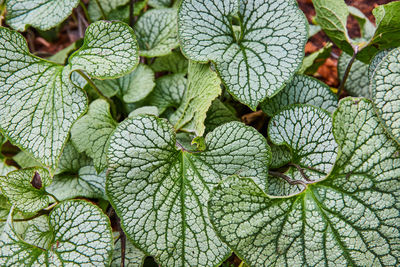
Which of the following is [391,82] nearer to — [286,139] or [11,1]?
[286,139]

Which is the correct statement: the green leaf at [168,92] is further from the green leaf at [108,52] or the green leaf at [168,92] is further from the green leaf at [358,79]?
the green leaf at [358,79]

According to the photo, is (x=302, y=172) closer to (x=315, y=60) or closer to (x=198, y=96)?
(x=198, y=96)

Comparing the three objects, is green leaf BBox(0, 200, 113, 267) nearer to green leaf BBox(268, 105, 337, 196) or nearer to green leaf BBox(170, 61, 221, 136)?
green leaf BBox(170, 61, 221, 136)

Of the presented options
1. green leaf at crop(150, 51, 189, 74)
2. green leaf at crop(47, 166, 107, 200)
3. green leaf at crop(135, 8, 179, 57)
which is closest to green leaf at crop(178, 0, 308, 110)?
green leaf at crop(135, 8, 179, 57)

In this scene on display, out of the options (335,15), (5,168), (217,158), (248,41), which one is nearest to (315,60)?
(335,15)

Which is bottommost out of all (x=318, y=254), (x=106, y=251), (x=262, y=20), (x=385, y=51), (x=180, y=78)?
(x=106, y=251)

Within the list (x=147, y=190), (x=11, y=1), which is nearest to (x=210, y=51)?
(x=147, y=190)

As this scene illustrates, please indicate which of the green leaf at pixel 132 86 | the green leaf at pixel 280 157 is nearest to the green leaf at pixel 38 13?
the green leaf at pixel 132 86
